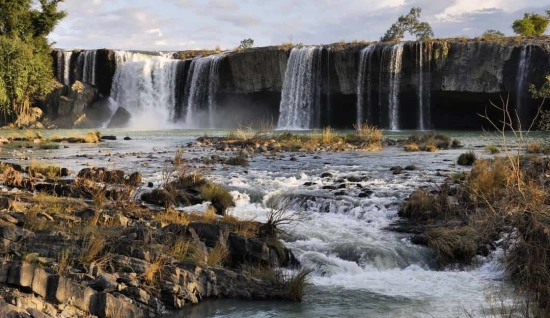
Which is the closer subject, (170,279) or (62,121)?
(170,279)

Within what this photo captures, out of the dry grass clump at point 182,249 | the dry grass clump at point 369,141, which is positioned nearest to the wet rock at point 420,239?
the dry grass clump at point 182,249

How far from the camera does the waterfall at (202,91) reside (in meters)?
49.1

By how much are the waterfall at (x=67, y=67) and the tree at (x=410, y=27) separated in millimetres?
39197

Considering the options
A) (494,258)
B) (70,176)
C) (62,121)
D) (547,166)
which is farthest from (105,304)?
(62,121)

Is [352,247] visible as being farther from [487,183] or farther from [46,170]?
[46,170]

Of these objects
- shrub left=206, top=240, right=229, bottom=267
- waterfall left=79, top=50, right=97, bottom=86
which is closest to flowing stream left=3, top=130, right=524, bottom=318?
shrub left=206, top=240, right=229, bottom=267

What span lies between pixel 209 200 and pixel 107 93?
143ft

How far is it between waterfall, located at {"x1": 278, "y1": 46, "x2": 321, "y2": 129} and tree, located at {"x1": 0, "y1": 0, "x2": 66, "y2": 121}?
20661 mm

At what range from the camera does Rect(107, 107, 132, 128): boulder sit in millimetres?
51812

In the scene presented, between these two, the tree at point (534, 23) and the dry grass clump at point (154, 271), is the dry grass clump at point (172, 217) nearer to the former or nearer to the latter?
the dry grass clump at point (154, 271)

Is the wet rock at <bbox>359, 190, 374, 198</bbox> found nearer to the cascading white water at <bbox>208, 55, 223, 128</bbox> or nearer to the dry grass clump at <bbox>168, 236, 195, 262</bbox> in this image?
the dry grass clump at <bbox>168, 236, 195, 262</bbox>

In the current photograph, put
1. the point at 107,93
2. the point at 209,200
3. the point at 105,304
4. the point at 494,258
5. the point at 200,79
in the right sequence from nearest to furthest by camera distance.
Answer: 1. the point at 105,304
2. the point at 494,258
3. the point at 209,200
4. the point at 200,79
5. the point at 107,93

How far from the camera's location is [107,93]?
5350 centimetres

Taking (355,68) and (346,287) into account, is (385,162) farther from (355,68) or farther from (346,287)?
(355,68)
